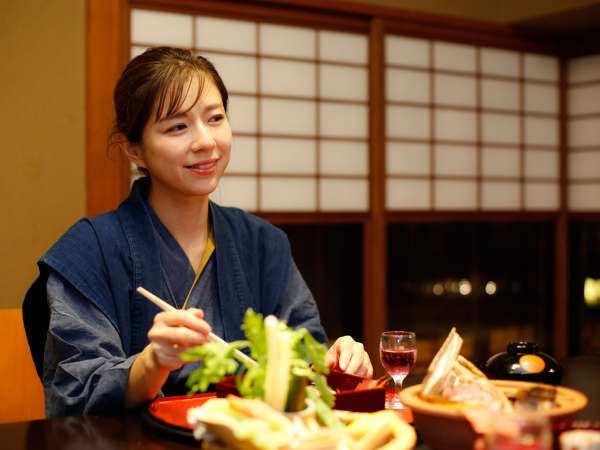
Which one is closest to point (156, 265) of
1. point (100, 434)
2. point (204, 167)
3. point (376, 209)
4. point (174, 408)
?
point (204, 167)

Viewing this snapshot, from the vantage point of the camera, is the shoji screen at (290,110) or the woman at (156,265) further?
the shoji screen at (290,110)

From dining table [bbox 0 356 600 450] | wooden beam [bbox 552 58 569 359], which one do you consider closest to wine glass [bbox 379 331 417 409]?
dining table [bbox 0 356 600 450]

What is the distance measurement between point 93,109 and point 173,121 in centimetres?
168

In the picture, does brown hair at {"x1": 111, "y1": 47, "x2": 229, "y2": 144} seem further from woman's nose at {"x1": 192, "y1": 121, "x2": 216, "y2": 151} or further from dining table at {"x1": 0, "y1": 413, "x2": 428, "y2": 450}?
dining table at {"x1": 0, "y1": 413, "x2": 428, "y2": 450}

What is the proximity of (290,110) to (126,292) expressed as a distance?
2.39m

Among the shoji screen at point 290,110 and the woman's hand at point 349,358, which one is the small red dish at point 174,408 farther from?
the shoji screen at point 290,110

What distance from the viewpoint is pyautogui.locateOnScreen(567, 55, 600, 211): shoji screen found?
464cm

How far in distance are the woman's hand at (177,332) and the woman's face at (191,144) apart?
0.65m

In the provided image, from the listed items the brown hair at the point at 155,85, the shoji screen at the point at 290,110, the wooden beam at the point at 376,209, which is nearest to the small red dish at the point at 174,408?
the brown hair at the point at 155,85

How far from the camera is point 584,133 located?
185 inches

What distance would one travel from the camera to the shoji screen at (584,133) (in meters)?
4.64

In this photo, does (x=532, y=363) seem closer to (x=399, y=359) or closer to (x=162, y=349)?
(x=399, y=359)

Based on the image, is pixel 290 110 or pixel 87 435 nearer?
pixel 87 435

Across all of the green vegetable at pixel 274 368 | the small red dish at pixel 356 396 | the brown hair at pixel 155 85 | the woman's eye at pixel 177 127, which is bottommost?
the small red dish at pixel 356 396
